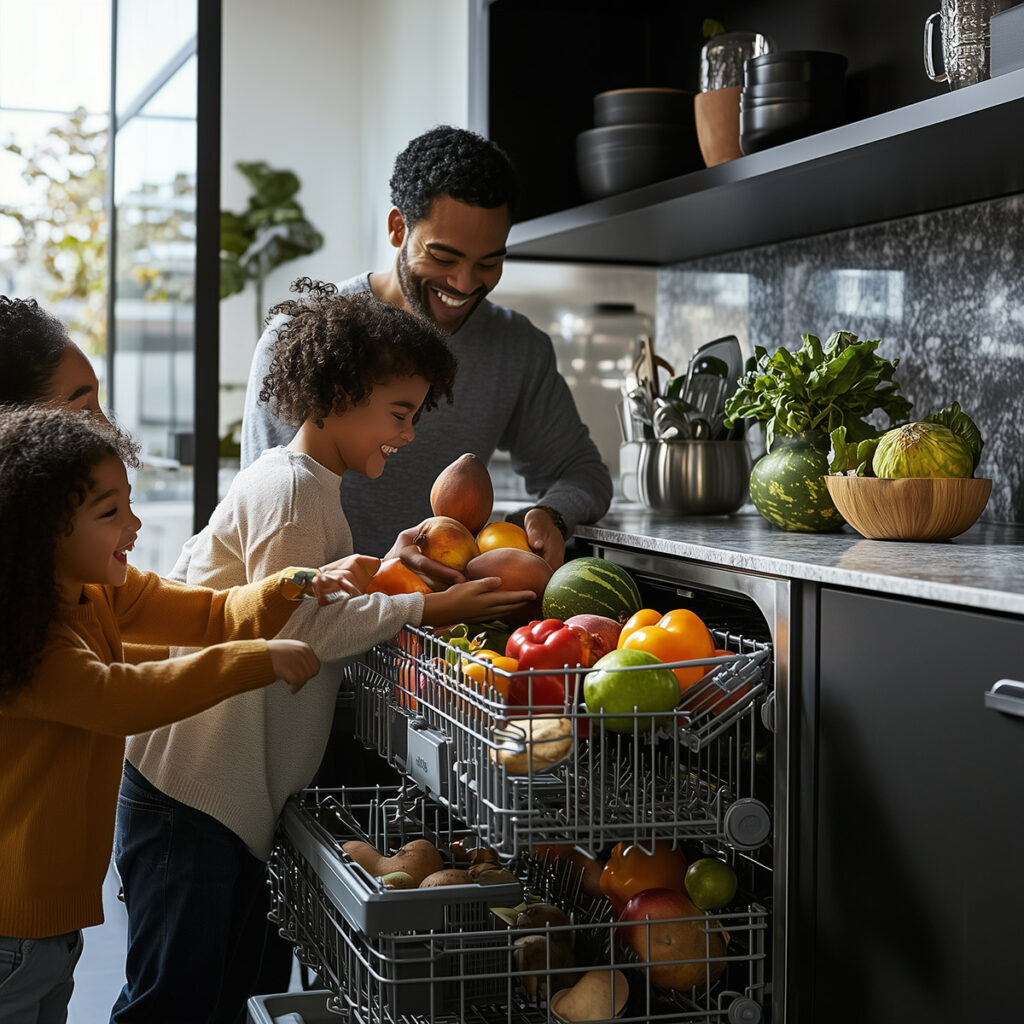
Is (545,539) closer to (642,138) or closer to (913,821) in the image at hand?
(913,821)

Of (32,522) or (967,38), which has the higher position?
(967,38)

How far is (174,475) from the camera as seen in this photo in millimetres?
2656

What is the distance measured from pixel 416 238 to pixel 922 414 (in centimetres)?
85

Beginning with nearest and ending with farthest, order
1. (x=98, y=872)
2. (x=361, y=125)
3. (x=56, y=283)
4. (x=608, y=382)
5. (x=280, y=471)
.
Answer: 1. (x=98, y=872)
2. (x=280, y=471)
3. (x=608, y=382)
4. (x=361, y=125)
5. (x=56, y=283)

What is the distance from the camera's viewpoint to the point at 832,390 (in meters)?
1.70

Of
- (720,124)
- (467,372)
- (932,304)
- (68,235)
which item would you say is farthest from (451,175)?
(68,235)

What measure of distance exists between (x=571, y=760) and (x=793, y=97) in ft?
3.43

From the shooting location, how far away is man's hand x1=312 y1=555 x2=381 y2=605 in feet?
4.48

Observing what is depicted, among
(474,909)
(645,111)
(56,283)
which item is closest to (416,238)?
(645,111)

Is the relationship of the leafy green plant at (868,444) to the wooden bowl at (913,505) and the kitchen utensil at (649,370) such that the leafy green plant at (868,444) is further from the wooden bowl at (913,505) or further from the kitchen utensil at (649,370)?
the kitchen utensil at (649,370)

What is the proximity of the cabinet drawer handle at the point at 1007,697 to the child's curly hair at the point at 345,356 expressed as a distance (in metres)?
0.83

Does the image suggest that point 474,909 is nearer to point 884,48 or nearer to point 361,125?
point 884,48

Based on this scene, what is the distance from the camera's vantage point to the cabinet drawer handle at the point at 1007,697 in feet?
3.42

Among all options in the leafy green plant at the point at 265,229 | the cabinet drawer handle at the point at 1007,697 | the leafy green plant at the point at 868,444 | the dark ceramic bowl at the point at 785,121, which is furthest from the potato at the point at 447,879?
the leafy green plant at the point at 265,229
